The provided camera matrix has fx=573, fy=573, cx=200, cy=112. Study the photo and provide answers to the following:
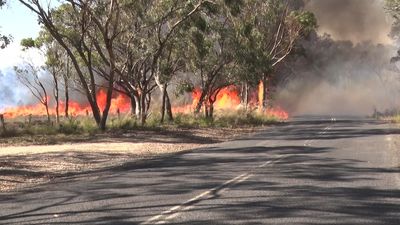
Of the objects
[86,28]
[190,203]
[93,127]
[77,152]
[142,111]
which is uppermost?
[86,28]

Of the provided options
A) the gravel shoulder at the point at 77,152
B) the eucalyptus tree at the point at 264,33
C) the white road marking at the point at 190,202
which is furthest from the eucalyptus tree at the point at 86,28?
the white road marking at the point at 190,202

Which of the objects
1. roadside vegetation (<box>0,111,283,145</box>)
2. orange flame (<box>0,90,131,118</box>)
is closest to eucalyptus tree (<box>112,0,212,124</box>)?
roadside vegetation (<box>0,111,283,145</box>)

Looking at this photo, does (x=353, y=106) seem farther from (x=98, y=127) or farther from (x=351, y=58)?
(x=98, y=127)

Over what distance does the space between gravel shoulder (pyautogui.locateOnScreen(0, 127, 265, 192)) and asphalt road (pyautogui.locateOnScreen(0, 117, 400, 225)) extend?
110 centimetres

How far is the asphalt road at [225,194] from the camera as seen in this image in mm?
7867

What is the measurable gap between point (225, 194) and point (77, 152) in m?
9.50

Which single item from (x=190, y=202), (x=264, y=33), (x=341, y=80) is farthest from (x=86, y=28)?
(x=341, y=80)

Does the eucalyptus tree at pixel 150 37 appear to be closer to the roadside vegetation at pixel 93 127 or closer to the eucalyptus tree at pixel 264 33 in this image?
the roadside vegetation at pixel 93 127

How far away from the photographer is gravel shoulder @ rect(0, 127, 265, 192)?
13.6 meters

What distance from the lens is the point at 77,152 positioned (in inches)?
719

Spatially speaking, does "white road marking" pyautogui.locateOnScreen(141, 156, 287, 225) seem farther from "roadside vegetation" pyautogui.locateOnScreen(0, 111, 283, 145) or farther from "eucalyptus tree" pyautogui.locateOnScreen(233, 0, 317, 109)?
"eucalyptus tree" pyautogui.locateOnScreen(233, 0, 317, 109)

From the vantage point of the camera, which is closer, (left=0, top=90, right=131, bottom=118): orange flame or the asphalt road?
the asphalt road

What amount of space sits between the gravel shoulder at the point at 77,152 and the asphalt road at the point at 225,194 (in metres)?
1.10

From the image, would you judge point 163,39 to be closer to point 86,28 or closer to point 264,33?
point 86,28
